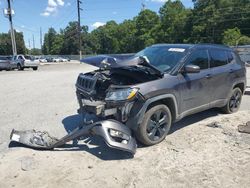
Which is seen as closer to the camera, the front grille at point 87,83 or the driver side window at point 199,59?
the front grille at point 87,83

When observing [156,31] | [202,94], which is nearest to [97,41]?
[156,31]

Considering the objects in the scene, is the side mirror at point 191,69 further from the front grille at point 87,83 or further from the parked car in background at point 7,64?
the parked car in background at point 7,64

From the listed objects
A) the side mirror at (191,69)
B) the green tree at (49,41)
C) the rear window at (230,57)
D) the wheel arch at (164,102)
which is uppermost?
the rear window at (230,57)

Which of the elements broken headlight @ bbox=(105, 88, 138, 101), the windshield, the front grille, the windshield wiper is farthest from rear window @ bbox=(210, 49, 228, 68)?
the front grille

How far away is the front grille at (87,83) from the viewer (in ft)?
18.1

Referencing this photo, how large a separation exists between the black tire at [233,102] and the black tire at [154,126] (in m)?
2.43

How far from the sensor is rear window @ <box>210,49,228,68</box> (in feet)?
22.5

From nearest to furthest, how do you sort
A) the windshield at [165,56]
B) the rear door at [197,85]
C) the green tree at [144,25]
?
1. the rear door at [197,85]
2. the windshield at [165,56]
3. the green tree at [144,25]

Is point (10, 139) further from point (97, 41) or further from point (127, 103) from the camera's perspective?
point (97, 41)

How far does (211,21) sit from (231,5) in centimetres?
667

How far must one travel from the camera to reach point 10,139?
5605 mm

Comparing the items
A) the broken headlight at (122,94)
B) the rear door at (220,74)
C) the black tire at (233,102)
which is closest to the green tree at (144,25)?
the black tire at (233,102)

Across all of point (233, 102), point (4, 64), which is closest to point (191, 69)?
point (233, 102)

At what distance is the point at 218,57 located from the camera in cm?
707
